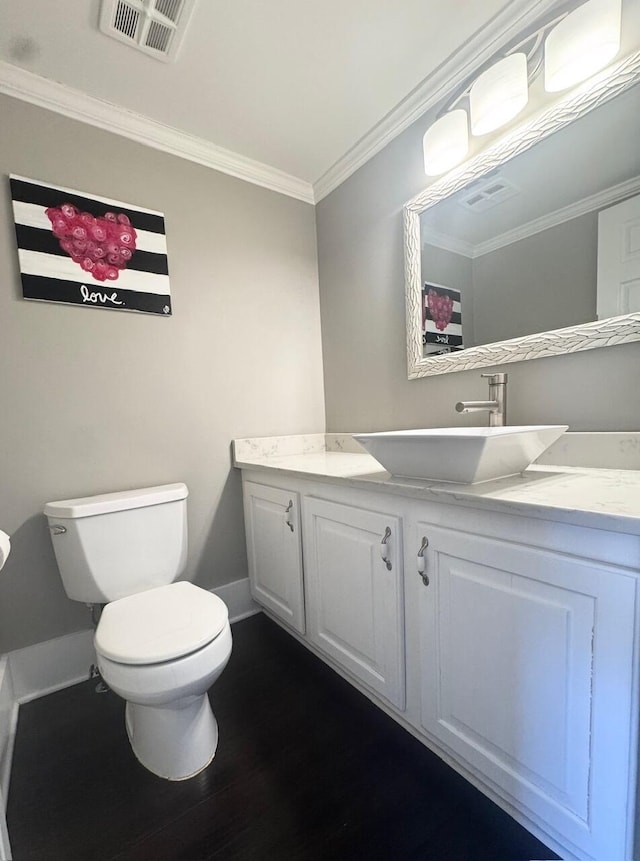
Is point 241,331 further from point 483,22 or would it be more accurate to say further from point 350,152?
point 483,22

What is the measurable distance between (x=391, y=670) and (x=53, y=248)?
6.15 feet

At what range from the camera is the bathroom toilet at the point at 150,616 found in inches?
38.2

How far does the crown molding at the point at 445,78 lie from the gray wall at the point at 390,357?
49 mm

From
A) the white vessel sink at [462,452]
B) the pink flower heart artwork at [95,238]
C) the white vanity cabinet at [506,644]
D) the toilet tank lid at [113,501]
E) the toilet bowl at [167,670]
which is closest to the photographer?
the white vanity cabinet at [506,644]

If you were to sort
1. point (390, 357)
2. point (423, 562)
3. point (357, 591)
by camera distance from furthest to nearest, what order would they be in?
point (390, 357) → point (357, 591) → point (423, 562)

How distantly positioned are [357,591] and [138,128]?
2.02 metres

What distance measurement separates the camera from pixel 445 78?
4.58 ft

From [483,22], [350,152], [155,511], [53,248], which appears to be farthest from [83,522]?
[483,22]

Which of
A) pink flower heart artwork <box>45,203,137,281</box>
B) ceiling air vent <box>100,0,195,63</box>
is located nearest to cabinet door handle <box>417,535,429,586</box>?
pink flower heart artwork <box>45,203,137,281</box>

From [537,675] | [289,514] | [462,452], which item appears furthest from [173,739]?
[462,452]

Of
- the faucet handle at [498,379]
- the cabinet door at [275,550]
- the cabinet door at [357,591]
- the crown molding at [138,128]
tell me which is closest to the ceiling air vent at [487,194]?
the faucet handle at [498,379]

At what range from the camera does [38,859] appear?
2.86 ft

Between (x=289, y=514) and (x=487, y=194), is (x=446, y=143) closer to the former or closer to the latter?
(x=487, y=194)

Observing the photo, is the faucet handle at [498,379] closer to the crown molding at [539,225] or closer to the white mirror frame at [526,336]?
the white mirror frame at [526,336]
